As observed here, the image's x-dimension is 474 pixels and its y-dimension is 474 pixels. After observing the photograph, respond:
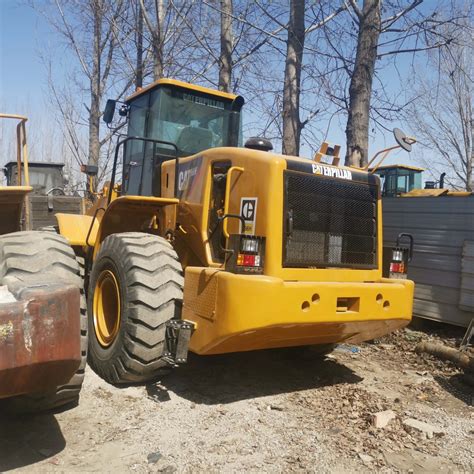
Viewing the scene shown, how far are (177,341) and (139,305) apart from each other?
0.45 metres

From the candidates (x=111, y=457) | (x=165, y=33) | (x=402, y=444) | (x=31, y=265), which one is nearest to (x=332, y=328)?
(x=402, y=444)

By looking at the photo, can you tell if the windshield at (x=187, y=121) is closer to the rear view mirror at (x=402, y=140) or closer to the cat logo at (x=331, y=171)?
the cat logo at (x=331, y=171)

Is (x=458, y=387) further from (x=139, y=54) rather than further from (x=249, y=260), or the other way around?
(x=139, y=54)

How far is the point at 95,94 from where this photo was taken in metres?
17.7

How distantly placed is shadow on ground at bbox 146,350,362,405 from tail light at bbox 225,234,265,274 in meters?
1.17

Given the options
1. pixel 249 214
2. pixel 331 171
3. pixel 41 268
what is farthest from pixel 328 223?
pixel 41 268

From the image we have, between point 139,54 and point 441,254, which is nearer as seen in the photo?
point 441,254

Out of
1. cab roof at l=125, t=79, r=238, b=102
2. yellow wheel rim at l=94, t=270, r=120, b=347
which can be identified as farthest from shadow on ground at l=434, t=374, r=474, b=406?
cab roof at l=125, t=79, r=238, b=102

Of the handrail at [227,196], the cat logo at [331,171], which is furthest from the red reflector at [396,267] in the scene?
the handrail at [227,196]

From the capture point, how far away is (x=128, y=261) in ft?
14.6

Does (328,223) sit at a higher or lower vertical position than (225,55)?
lower

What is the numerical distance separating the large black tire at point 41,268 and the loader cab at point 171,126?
214cm

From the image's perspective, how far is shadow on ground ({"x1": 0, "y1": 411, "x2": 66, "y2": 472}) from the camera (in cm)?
314

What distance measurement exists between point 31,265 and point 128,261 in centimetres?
117
